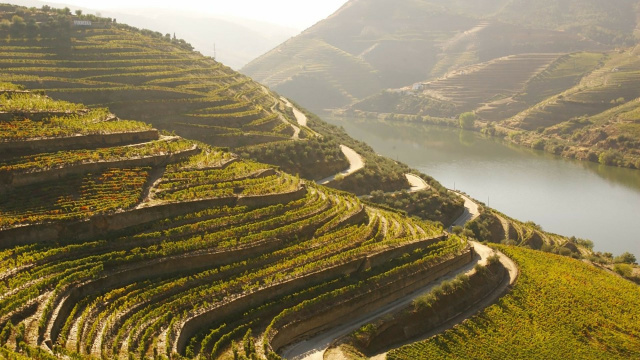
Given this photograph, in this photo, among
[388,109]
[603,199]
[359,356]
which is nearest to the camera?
[359,356]

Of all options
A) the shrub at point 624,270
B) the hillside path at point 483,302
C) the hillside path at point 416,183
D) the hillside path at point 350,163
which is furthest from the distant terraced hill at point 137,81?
the shrub at point 624,270

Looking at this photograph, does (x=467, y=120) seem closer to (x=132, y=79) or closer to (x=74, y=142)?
(x=132, y=79)

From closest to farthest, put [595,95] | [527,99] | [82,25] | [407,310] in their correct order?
1. [407,310]
2. [82,25]
3. [595,95]
4. [527,99]

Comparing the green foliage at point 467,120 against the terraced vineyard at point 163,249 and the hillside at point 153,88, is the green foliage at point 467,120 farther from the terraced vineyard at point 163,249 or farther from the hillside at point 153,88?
the terraced vineyard at point 163,249

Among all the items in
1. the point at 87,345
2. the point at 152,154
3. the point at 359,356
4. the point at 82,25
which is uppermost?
the point at 82,25

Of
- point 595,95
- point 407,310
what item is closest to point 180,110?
point 407,310

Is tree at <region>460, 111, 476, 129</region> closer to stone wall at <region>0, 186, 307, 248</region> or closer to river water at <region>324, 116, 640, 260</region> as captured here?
river water at <region>324, 116, 640, 260</region>

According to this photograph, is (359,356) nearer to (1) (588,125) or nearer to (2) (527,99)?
(1) (588,125)
